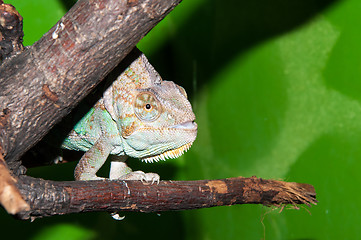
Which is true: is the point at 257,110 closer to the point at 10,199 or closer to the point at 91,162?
the point at 91,162

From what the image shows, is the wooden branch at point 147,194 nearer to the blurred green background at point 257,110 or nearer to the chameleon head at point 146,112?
the chameleon head at point 146,112

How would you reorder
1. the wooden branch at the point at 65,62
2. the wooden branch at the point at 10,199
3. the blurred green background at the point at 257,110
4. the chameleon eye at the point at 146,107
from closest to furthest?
1. the wooden branch at the point at 10,199
2. the wooden branch at the point at 65,62
3. the chameleon eye at the point at 146,107
4. the blurred green background at the point at 257,110

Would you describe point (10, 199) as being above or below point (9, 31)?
below

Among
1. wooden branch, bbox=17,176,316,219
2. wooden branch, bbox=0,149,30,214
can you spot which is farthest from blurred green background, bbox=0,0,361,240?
wooden branch, bbox=0,149,30,214

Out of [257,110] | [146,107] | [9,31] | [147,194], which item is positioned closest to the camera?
[9,31]

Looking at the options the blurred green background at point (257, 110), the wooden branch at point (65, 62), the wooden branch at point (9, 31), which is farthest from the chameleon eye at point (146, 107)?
the blurred green background at point (257, 110)

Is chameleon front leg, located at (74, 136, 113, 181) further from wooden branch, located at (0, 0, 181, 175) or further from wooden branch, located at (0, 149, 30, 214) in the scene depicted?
wooden branch, located at (0, 149, 30, 214)

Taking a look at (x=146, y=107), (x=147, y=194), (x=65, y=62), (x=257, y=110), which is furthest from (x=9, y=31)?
(x=257, y=110)
